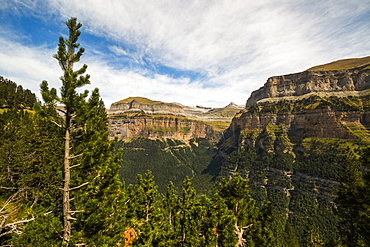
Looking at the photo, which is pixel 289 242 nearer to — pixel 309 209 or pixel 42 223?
pixel 309 209

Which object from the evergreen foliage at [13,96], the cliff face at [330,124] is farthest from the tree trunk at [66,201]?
the cliff face at [330,124]

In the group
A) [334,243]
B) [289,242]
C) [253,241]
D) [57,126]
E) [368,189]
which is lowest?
[289,242]

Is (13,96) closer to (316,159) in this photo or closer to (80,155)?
(80,155)

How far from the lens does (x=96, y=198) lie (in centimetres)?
1276

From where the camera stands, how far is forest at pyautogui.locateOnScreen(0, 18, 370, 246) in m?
10.9

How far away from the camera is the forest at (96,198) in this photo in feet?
35.9

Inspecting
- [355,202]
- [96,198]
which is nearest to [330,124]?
[355,202]

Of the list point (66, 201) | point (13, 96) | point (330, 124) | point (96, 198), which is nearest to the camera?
point (66, 201)

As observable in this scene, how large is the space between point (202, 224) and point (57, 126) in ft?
78.8

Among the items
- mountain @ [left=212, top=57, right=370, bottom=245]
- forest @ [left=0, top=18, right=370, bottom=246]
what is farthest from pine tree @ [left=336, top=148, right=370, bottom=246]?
mountain @ [left=212, top=57, right=370, bottom=245]

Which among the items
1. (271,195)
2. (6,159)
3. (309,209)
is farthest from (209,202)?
(271,195)

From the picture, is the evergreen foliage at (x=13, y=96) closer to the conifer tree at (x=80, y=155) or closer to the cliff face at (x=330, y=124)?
the conifer tree at (x=80, y=155)

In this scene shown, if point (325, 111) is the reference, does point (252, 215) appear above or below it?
below

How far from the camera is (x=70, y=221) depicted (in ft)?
39.7
